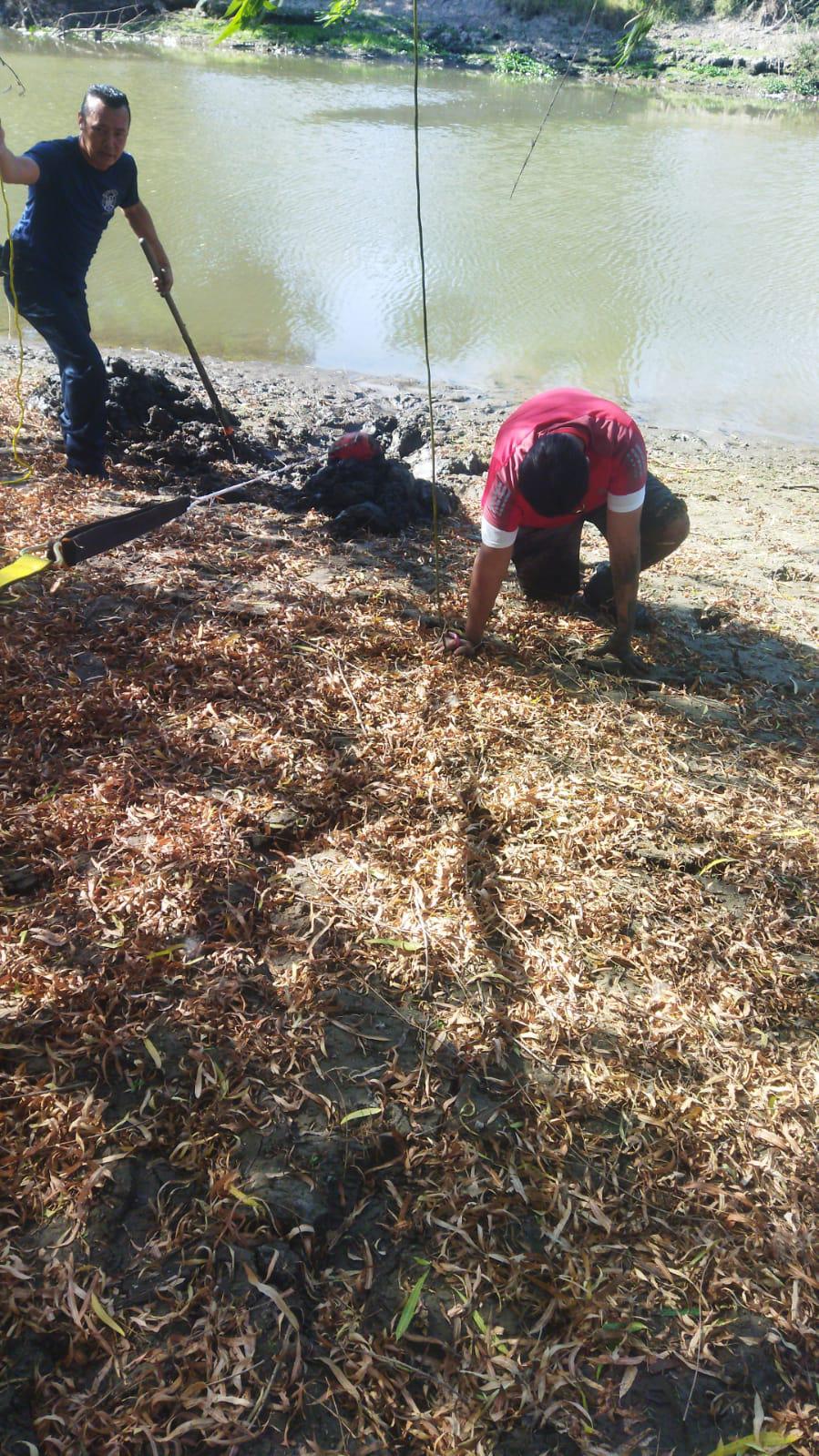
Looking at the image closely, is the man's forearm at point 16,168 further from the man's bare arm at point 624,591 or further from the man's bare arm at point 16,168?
the man's bare arm at point 624,591

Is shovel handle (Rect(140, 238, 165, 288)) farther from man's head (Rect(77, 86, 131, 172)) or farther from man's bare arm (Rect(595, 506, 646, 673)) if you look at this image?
man's bare arm (Rect(595, 506, 646, 673))

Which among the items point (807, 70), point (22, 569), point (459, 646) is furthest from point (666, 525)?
point (807, 70)

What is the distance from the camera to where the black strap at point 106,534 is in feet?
9.84

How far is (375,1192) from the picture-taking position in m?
1.75

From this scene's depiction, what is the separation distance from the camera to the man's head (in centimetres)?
Result: 434

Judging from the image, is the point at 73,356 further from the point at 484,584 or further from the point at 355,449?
the point at 484,584

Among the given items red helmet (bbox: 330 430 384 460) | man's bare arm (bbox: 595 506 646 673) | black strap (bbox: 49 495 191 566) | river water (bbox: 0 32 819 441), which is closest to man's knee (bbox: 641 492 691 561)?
man's bare arm (bbox: 595 506 646 673)

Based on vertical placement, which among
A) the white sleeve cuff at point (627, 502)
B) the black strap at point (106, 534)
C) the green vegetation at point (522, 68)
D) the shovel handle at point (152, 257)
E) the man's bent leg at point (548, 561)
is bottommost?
the man's bent leg at point (548, 561)

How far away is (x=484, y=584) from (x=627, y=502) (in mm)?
626

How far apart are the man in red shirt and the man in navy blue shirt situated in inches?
101

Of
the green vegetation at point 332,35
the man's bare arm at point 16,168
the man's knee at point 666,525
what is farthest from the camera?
the green vegetation at point 332,35

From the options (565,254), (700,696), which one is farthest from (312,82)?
(700,696)

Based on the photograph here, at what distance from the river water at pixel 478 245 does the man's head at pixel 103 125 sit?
431 centimetres

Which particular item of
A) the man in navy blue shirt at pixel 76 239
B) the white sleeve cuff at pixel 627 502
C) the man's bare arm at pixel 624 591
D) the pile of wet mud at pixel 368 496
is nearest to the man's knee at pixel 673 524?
the man's bare arm at pixel 624 591
